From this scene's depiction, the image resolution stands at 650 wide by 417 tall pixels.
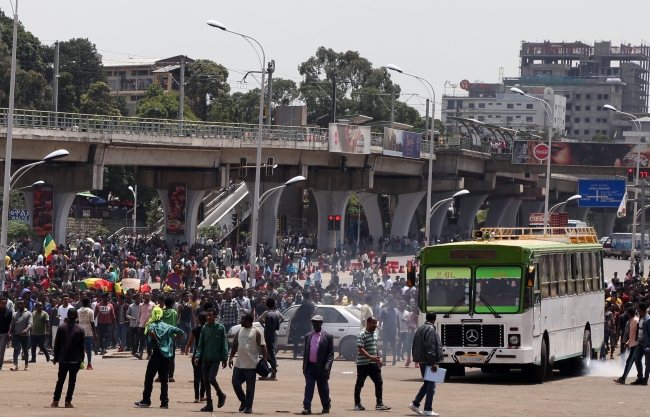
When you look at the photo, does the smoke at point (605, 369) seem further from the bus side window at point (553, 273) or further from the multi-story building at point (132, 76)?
the multi-story building at point (132, 76)

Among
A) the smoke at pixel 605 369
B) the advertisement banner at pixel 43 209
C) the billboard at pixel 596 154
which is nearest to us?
the smoke at pixel 605 369

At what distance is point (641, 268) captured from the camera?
5762 cm

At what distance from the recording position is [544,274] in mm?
20859

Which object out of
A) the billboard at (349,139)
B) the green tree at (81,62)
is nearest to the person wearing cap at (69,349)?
the billboard at (349,139)

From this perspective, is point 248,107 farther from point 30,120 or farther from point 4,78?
point 30,120

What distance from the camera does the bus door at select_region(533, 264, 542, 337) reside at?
Answer: 1997 cm

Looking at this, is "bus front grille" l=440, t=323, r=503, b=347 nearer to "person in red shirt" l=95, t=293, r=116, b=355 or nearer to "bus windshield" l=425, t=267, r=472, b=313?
"bus windshield" l=425, t=267, r=472, b=313

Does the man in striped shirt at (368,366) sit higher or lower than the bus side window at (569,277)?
lower

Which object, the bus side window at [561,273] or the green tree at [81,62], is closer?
the bus side window at [561,273]

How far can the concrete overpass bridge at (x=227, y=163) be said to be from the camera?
54.0 m

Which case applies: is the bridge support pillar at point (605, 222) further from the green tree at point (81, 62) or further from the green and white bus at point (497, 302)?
the green and white bus at point (497, 302)

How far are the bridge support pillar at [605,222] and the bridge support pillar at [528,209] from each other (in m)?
7.50

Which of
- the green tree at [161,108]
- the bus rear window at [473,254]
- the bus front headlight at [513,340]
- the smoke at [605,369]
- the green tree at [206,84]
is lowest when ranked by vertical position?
the smoke at [605,369]

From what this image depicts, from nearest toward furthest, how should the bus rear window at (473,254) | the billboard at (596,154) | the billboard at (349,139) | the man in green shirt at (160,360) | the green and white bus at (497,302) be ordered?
1. the man in green shirt at (160,360)
2. the green and white bus at (497,302)
3. the bus rear window at (473,254)
4. the billboard at (349,139)
5. the billboard at (596,154)
